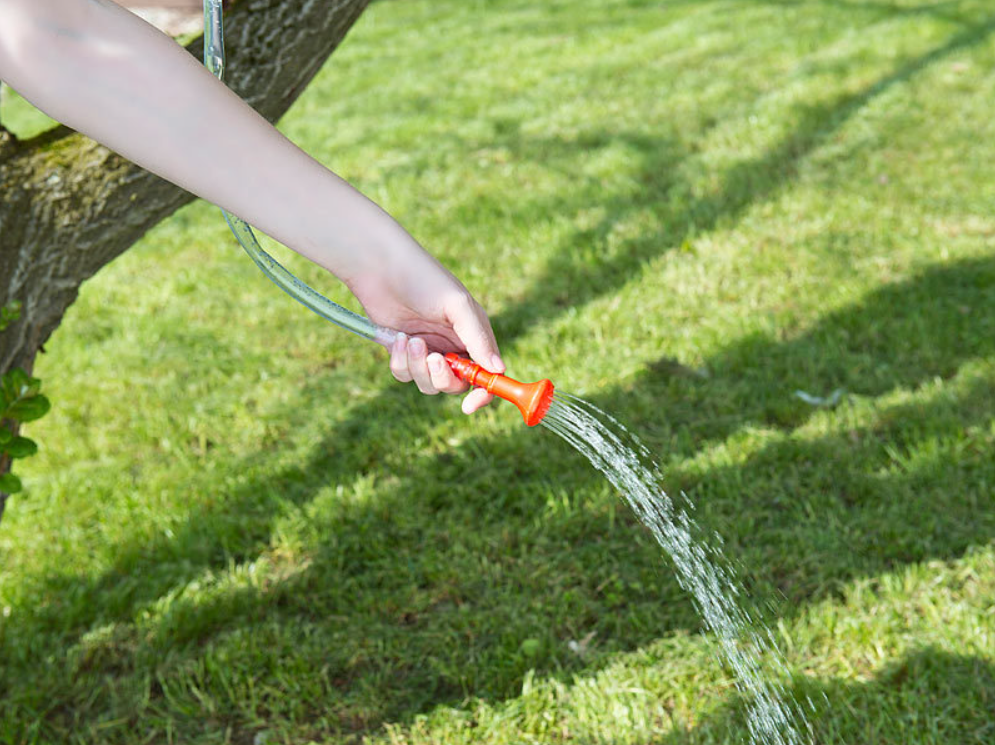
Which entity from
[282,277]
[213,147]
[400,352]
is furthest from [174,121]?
[400,352]

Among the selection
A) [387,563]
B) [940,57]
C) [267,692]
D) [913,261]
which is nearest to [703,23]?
[940,57]

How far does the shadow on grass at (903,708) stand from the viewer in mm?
2189

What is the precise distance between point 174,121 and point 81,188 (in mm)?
1327

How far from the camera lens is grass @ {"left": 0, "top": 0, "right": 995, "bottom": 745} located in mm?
2457

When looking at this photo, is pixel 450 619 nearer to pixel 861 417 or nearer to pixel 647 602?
pixel 647 602

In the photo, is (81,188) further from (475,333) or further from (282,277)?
(475,333)

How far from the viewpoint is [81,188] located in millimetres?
2367

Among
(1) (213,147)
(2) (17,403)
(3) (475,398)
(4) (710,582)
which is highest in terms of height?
(1) (213,147)

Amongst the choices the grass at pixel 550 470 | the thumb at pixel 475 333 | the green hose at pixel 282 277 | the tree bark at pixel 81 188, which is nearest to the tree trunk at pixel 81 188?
the tree bark at pixel 81 188

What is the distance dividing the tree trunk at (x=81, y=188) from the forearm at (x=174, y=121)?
123 cm

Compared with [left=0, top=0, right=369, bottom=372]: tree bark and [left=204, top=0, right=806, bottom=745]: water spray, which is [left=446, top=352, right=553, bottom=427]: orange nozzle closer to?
[left=204, top=0, right=806, bottom=745]: water spray

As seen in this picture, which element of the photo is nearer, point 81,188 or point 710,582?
point 81,188

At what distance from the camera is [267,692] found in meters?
2.51

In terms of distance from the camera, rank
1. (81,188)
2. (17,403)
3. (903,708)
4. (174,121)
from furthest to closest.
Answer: (81,188) < (903,708) < (17,403) < (174,121)
